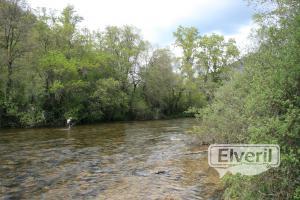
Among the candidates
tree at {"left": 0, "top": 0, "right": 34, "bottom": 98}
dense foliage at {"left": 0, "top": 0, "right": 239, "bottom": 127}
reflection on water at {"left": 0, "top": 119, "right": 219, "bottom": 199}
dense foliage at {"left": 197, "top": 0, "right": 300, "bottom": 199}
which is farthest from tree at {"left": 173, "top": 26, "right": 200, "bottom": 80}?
dense foliage at {"left": 197, "top": 0, "right": 300, "bottom": 199}

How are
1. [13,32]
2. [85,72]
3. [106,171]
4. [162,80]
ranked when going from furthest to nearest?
[162,80], [85,72], [13,32], [106,171]

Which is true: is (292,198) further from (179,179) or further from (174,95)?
(174,95)

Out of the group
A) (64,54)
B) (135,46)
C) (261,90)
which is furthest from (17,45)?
(261,90)

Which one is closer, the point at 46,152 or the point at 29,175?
the point at 29,175

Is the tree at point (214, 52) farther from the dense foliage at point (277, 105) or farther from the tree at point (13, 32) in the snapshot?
the dense foliage at point (277, 105)

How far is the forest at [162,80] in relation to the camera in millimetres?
6703

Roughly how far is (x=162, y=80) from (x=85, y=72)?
41.2 ft

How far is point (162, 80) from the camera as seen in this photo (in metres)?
48.0

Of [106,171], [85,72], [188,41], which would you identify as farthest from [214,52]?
[106,171]

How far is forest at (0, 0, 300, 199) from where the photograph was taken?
6703 millimetres

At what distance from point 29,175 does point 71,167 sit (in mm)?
1868

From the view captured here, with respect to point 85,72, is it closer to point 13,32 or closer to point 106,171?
point 13,32

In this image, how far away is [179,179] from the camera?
442 inches

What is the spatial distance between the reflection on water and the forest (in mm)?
1581
